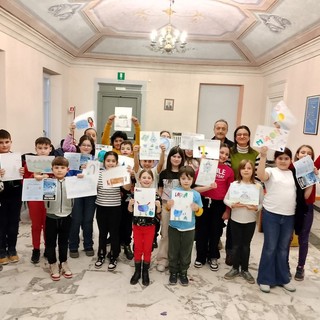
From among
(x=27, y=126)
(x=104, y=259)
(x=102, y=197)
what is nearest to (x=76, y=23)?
(x=27, y=126)

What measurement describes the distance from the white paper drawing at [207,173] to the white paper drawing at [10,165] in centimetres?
167

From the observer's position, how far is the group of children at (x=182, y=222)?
2561 mm

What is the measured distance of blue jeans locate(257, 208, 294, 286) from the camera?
2553 mm

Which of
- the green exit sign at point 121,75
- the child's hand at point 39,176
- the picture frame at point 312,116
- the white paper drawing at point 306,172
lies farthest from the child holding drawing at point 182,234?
the green exit sign at point 121,75

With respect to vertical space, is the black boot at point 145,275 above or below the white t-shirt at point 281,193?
below

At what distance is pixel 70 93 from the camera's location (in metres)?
7.18

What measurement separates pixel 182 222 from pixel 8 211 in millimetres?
1674

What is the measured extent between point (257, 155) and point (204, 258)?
120 centimetres

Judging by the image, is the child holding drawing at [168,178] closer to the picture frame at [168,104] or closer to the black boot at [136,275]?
the black boot at [136,275]

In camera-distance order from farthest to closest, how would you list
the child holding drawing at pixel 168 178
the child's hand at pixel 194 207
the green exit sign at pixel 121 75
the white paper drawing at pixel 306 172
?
the green exit sign at pixel 121 75 → the child holding drawing at pixel 168 178 → the child's hand at pixel 194 207 → the white paper drawing at pixel 306 172

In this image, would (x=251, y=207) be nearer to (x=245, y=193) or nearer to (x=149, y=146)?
(x=245, y=193)

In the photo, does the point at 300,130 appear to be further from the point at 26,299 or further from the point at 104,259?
the point at 26,299

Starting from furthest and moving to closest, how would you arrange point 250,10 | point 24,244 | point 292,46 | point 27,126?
1. point 292,46
2. point 27,126
3. point 250,10
4. point 24,244

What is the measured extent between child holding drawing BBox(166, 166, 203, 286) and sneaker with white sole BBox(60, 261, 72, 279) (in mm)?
942
